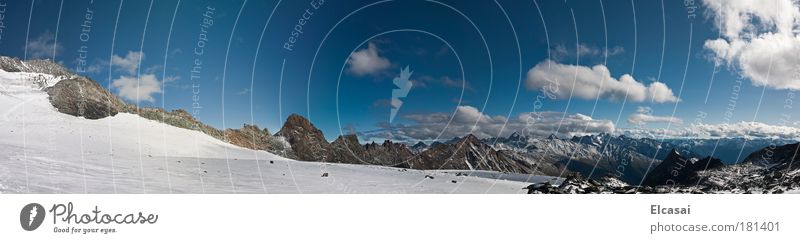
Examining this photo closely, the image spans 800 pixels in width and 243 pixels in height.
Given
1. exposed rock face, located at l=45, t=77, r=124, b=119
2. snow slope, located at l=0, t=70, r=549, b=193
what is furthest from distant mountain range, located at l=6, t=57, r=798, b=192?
snow slope, located at l=0, t=70, r=549, b=193

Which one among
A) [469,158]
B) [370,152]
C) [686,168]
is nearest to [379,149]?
[370,152]

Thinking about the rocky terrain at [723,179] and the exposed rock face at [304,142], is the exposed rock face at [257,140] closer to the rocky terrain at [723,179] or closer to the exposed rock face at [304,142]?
the exposed rock face at [304,142]

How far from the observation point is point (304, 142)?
6078 inches

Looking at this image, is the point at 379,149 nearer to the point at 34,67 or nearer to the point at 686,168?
the point at 34,67

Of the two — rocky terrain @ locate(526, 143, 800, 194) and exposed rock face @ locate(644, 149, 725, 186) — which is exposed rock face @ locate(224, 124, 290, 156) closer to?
exposed rock face @ locate(644, 149, 725, 186)

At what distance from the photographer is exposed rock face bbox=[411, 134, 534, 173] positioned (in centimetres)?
13688

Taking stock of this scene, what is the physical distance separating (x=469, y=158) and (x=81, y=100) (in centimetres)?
10538

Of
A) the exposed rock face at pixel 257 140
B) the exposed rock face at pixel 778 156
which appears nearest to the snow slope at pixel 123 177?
the exposed rock face at pixel 778 156

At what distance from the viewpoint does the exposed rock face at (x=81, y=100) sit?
5894cm

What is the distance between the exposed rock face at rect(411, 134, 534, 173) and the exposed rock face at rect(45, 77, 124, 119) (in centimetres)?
7357

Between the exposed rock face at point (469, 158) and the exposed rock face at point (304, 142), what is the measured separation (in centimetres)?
2825

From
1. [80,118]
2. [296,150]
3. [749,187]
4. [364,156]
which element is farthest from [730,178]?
[364,156]
